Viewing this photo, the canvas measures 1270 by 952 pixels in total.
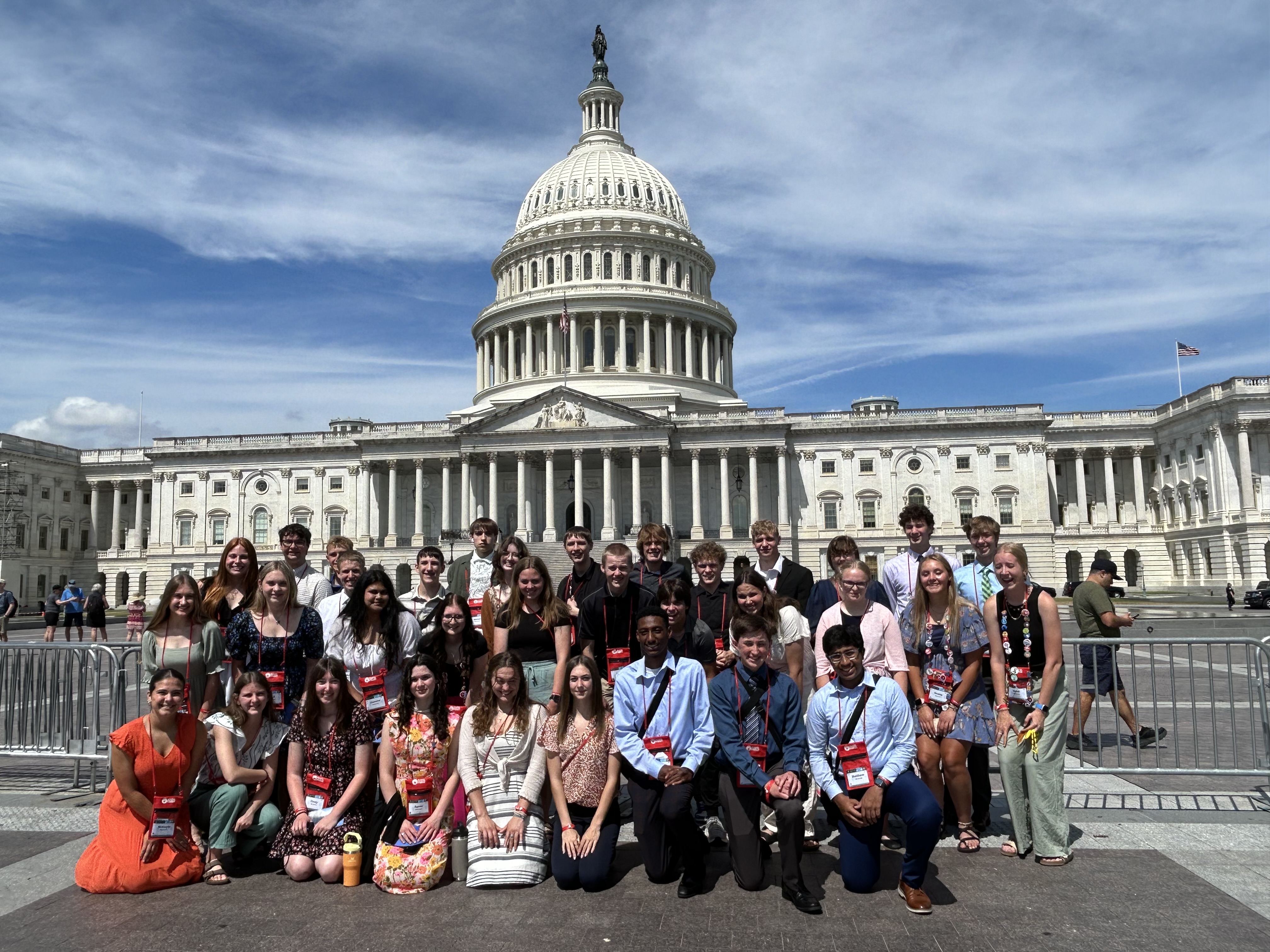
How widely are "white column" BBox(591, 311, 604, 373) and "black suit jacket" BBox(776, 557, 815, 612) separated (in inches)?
2789

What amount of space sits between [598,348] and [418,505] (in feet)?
70.2

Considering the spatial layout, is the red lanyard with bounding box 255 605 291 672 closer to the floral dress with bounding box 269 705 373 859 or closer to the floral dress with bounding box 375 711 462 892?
the floral dress with bounding box 269 705 373 859

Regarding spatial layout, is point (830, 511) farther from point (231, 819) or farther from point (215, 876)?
point (215, 876)

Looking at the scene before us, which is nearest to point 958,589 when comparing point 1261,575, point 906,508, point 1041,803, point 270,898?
point 906,508

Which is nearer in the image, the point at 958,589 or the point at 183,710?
the point at 183,710

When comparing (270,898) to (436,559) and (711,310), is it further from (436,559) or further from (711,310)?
(711,310)

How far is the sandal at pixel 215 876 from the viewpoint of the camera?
8062 millimetres

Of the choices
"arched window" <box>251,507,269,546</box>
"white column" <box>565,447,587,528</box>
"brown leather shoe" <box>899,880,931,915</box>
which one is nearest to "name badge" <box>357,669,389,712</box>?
"brown leather shoe" <box>899,880,931,915</box>

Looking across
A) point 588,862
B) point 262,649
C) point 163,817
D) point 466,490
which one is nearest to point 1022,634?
point 588,862

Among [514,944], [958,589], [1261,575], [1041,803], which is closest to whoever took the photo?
[514,944]

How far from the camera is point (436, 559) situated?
1048 cm

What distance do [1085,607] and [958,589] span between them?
5.24m

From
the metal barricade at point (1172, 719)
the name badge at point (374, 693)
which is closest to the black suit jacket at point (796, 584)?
the metal barricade at point (1172, 719)

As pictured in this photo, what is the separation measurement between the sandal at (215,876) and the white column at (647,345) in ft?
244
